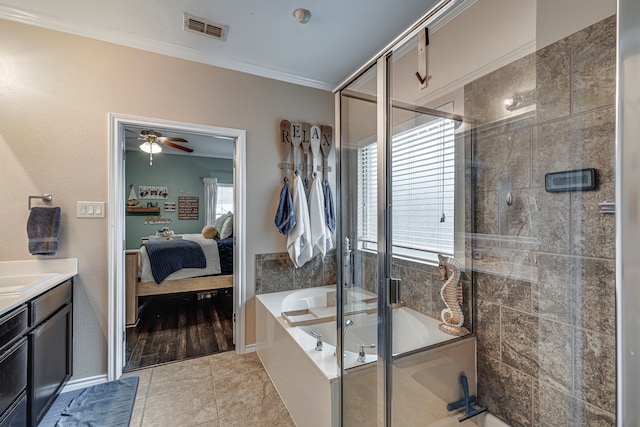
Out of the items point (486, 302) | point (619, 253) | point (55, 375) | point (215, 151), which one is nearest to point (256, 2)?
point (619, 253)

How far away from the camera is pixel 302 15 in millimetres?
1871

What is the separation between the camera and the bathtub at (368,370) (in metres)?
1.40

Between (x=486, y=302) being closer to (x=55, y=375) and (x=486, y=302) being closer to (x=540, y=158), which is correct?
(x=540, y=158)

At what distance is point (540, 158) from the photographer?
4.30 feet

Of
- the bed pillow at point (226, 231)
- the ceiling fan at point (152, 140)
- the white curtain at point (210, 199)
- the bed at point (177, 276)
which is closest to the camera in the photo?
the bed at point (177, 276)

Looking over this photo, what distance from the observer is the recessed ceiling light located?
185 cm

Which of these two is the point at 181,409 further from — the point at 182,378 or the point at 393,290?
the point at 393,290

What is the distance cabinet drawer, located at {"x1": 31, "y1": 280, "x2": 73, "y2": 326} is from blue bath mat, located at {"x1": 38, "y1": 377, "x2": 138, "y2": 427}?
644 mm

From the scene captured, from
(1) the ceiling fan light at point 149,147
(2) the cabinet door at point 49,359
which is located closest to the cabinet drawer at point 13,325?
(2) the cabinet door at point 49,359

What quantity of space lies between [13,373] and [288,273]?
5.87 feet

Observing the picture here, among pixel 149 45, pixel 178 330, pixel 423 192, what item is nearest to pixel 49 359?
pixel 178 330

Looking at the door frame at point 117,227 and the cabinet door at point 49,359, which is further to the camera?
the door frame at point 117,227

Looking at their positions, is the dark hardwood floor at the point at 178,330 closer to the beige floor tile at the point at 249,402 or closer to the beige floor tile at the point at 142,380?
the beige floor tile at the point at 142,380

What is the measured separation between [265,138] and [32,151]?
161cm
